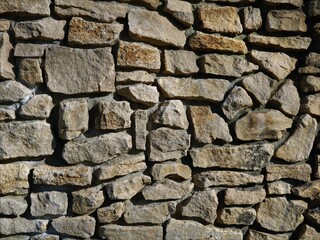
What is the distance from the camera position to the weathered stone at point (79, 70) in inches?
67.7

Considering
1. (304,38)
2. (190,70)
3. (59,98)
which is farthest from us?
(304,38)

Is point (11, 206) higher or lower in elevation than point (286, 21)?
lower

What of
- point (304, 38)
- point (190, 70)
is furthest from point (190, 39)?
point (304, 38)

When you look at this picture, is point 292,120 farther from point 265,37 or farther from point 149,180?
point 149,180

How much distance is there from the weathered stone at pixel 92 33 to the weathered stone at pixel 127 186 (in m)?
0.56

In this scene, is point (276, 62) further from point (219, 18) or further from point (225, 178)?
point (225, 178)

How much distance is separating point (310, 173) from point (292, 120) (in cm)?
26

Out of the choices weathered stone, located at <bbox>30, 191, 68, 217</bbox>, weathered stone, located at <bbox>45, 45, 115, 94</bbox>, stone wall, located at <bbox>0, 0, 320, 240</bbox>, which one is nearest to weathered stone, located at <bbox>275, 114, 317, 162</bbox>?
stone wall, located at <bbox>0, 0, 320, 240</bbox>

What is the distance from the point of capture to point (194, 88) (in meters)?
1.87

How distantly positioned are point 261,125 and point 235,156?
0.19 metres

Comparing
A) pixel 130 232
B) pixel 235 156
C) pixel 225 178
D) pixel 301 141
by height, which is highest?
pixel 301 141

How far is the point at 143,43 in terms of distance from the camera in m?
1.83

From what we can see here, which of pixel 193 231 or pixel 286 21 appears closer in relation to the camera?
pixel 193 231

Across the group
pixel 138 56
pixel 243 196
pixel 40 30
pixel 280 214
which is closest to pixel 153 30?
pixel 138 56
